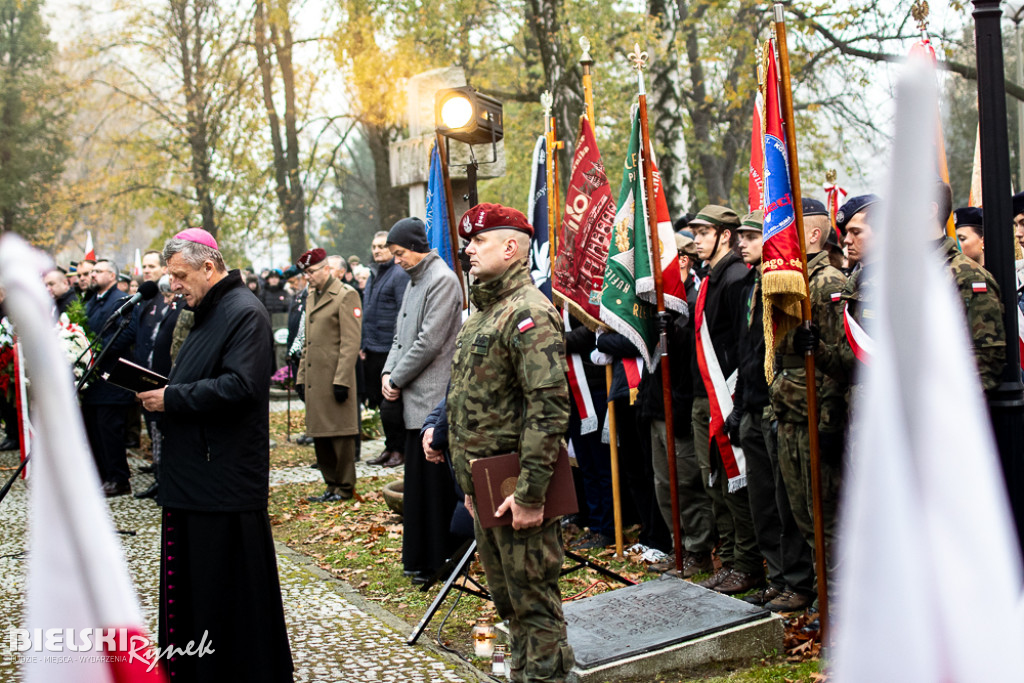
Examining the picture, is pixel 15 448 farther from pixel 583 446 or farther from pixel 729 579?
pixel 729 579

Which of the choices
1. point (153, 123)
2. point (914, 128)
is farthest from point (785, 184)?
point (153, 123)

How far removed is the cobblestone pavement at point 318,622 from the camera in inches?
200

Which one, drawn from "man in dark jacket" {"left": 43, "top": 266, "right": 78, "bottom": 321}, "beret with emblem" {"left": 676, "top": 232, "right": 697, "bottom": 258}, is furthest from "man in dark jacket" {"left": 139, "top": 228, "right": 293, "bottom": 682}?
"man in dark jacket" {"left": 43, "top": 266, "right": 78, "bottom": 321}

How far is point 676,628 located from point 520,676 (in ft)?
3.59

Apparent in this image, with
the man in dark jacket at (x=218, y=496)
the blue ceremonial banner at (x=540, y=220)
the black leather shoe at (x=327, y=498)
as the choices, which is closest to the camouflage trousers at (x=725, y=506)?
the blue ceremonial banner at (x=540, y=220)

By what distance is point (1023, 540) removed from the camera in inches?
150

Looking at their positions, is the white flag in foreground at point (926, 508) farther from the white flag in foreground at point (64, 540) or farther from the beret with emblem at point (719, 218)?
the beret with emblem at point (719, 218)

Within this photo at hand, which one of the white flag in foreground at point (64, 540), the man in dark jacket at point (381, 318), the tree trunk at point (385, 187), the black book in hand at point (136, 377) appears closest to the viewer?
the white flag in foreground at point (64, 540)

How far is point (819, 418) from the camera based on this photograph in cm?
533

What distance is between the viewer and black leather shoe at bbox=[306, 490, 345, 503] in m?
9.67

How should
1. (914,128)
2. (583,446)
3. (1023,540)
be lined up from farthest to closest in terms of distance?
(583,446), (1023,540), (914,128)

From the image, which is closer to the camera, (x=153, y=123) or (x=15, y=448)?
(x=15, y=448)

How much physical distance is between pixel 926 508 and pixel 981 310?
12.8ft

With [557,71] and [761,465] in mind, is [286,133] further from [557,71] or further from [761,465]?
[761,465]
